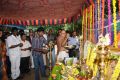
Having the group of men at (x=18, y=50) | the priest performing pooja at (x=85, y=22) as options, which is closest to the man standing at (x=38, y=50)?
the group of men at (x=18, y=50)

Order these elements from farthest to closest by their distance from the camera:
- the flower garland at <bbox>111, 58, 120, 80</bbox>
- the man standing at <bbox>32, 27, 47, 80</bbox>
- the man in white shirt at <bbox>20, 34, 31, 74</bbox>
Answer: the man in white shirt at <bbox>20, 34, 31, 74</bbox> → the man standing at <bbox>32, 27, 47, 80</bbox> → the flower garland at <bbox>111, 58, 120, 80</bbox>

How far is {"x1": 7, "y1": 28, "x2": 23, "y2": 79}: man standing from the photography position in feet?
26.6

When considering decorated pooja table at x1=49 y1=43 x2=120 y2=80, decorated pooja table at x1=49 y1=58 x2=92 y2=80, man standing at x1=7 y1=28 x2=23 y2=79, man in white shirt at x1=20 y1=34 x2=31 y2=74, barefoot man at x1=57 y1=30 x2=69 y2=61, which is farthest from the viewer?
man in white shirt at x1=20 y1=34 x2=31 y2=74

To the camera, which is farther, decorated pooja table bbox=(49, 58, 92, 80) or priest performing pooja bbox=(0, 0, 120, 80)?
decorated pooja table bbox=(49, 58, 92, 80)

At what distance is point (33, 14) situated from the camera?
4.09m

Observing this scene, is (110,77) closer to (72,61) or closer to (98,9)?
(98,9)

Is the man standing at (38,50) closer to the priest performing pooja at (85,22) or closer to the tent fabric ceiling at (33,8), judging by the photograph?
the priest performing pooja at (85,22)

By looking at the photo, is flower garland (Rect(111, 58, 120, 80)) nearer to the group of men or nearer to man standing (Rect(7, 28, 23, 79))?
the group of men

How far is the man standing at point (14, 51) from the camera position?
8102 mm

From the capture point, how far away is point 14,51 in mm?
8234

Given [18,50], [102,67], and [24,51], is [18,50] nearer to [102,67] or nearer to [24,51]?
[24,51]

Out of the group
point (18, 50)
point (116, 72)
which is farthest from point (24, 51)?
point (116, 72)

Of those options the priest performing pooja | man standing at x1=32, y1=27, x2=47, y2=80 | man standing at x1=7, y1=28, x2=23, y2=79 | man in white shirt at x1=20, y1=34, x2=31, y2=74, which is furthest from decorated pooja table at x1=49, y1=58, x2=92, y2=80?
man in white shirt at x1=20, y1=34, x2=31, y2=74

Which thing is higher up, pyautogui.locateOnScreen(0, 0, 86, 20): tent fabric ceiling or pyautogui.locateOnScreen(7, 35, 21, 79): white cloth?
pyautogui.locateOnScreen(0, 0, 86, 20): tent fabric ceiling
